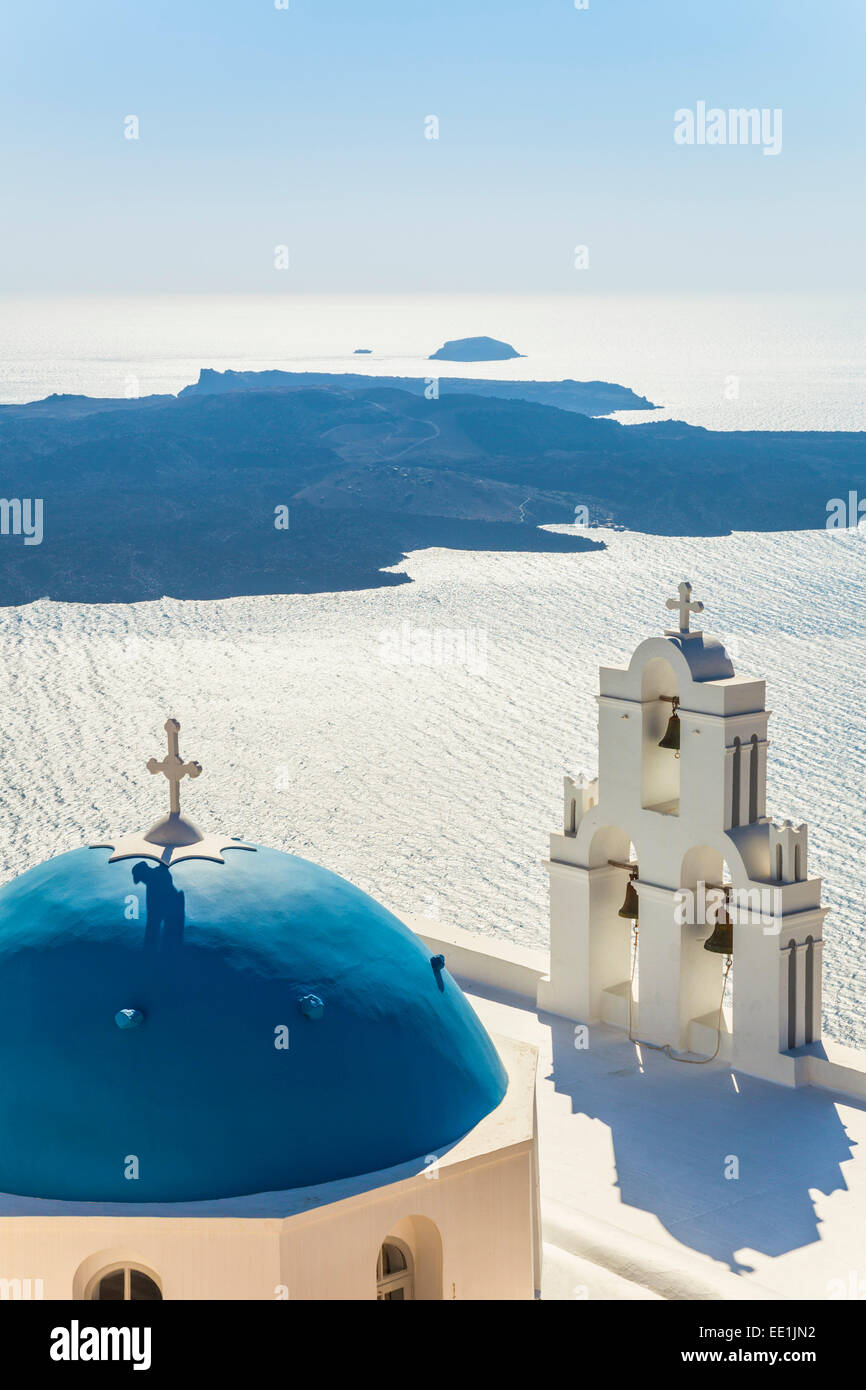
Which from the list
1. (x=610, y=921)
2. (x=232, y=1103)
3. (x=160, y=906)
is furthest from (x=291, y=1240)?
(x=610, y=921)

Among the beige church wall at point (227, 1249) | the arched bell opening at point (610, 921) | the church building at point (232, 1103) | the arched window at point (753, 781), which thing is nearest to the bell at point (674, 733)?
the arched window at point (753, 781)

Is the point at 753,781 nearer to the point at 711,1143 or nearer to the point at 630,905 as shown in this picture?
the point at 630,905

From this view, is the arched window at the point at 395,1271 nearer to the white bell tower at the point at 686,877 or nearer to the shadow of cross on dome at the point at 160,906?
the shadow of cross on dome at the point at 160,906

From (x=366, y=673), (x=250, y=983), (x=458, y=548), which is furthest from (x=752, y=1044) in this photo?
(x=458, y=548)

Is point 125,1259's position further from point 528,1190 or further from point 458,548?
point 458,548

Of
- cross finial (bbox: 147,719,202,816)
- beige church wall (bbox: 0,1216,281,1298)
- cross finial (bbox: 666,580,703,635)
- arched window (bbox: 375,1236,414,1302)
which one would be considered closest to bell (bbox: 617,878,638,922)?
cross finial (bbox: 666,580,703,635)

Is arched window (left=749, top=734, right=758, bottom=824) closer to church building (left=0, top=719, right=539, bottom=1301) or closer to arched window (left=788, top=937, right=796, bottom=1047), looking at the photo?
arched window (left=788, top=937, right=796, bottom=1047)
